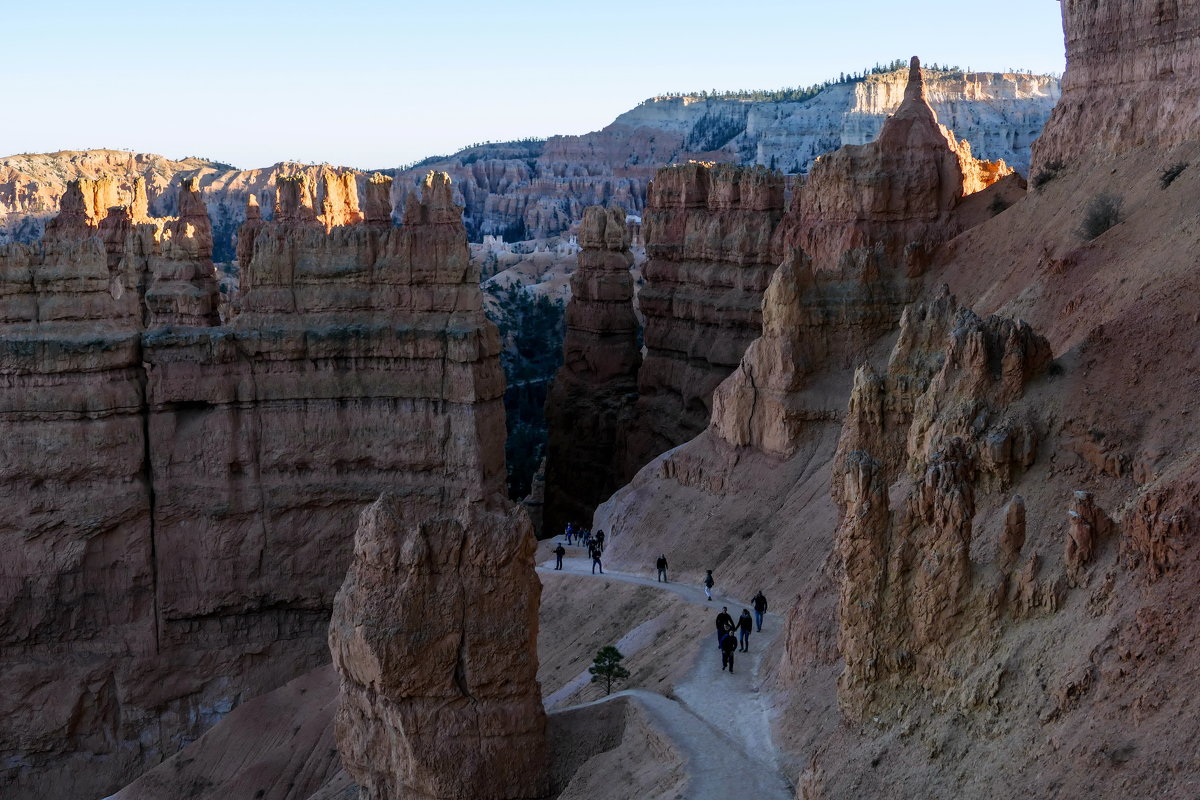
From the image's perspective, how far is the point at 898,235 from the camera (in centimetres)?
3922

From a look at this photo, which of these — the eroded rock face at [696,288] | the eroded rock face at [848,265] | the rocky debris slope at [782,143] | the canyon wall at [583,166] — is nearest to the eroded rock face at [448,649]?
the eroded rock face at [848,265]

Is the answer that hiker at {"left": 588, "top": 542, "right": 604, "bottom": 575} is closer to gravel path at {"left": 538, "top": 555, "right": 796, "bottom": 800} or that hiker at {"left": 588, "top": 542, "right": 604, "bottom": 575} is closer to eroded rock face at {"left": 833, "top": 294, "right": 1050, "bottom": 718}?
gravel path at {"left": 538, "top": 555, "right": 796, "bottom": 800}

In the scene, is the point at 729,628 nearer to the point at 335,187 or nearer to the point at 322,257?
the point at 322,257

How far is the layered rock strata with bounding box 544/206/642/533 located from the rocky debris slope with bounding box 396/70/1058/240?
289 ft

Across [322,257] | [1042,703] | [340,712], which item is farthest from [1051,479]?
[322,257]

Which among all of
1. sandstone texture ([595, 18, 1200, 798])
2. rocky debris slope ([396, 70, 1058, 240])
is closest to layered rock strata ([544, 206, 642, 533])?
sandstone texture ([595, 18, 1200, 798])

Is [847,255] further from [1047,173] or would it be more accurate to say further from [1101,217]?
[1101,217]

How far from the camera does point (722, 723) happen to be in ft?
73.5

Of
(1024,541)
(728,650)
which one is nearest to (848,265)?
(728,650)

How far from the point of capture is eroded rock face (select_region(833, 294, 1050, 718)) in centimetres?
1750

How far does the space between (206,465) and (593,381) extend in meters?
24.1

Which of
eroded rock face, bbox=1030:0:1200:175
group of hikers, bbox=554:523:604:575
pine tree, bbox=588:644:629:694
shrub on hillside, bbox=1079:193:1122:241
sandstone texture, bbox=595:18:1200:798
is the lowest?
group of hikers, bbox=554:523:604:575

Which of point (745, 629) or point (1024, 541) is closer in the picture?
point (1024, 541)

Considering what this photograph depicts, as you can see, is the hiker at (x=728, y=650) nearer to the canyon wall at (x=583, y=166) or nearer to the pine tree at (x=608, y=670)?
the pine tree at (x=608, y=670)
